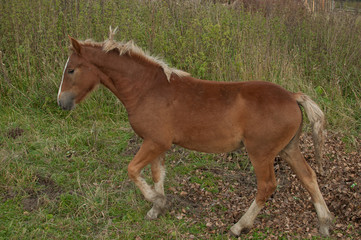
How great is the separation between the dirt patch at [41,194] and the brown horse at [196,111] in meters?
1.18

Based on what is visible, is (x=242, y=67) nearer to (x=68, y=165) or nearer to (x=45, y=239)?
(x=68, y=165)

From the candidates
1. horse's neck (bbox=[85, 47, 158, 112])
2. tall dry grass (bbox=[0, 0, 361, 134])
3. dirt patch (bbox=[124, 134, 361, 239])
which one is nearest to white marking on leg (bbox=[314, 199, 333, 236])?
dirt patch (bbox=[124, 134, 361, 239])

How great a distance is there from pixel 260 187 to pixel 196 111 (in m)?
0.97

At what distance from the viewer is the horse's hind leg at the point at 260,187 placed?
3.80 m

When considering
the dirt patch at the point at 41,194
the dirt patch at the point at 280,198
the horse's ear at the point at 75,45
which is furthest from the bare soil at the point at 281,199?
the horse's ear at the point at 75,45

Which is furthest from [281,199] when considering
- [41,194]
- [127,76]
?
[41,194]

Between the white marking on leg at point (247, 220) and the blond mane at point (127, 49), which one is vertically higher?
the blond mane at point (127, 49)

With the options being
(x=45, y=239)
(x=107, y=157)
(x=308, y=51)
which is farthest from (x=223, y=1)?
(x=45, y=239)

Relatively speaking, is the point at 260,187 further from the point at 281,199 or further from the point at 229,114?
the point at 281,199

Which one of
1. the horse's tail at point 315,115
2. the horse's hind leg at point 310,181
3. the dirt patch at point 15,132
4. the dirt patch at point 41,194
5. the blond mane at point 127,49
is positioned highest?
the blond mane at point 127,49

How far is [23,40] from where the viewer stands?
288 inches

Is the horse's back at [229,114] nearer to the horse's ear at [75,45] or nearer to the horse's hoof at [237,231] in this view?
the horse's hoof at [237,231]

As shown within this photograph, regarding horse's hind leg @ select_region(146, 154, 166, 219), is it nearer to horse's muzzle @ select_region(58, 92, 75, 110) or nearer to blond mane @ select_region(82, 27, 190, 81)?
blond mane @ select_region(82, 27, 190, 81)

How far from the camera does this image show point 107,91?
698cm
